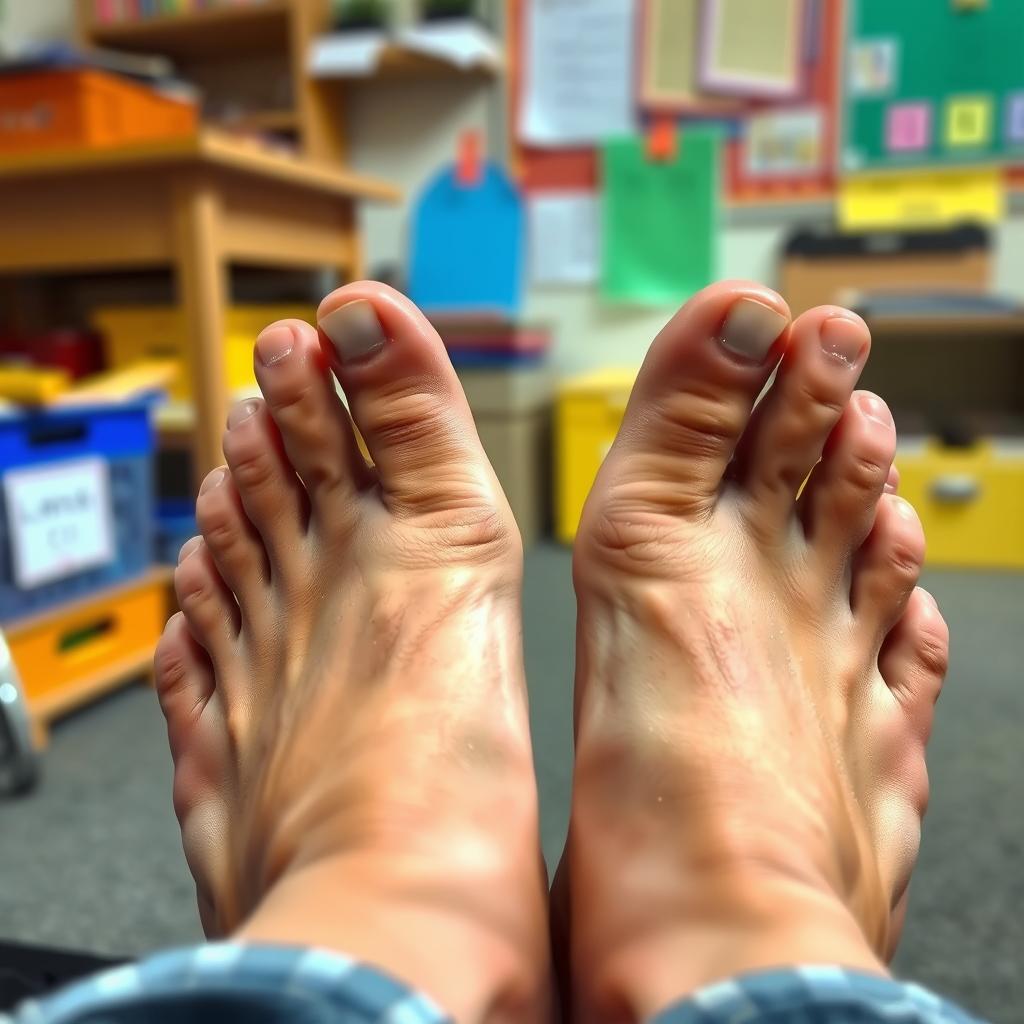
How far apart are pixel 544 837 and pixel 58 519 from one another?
0.68 metres

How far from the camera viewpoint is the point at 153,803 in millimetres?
943

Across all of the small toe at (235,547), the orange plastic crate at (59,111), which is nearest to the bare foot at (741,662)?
the small toe at (235,547)

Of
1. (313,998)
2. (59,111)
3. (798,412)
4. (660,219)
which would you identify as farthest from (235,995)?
(660,219)

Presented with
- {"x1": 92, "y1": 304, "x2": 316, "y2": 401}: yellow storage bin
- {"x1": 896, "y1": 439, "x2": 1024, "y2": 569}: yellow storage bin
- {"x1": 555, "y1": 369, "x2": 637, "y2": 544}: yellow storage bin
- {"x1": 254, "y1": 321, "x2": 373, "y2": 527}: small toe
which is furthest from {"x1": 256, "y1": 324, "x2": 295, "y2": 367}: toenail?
{"x1": 896, "y1": 439, "x2": 1024, "y2": 569}: yellow storage bin

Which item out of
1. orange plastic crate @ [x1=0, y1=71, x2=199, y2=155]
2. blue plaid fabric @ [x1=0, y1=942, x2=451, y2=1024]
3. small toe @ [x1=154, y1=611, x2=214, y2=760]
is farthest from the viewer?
orange plastic crate @ [x1=0, y1=71, x2=199, y2=155]

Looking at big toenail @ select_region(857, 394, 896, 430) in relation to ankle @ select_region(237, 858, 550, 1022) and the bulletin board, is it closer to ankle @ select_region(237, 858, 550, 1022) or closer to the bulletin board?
ankle @ select_region(237, 858, 550, 1022)

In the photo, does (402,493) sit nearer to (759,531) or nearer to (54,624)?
(759,531)

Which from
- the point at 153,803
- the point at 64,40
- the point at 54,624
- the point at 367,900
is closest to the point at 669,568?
the point at 367,900

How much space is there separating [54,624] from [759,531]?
859mm

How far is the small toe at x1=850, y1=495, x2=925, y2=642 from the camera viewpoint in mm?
634

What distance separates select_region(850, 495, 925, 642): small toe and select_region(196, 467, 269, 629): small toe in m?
0.40

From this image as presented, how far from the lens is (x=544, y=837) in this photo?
32.5 inches

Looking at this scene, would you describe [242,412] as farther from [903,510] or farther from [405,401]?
[903,510]

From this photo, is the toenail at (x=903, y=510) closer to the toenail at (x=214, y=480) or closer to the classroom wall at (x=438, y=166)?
the toenail at (x=214, y=480)
